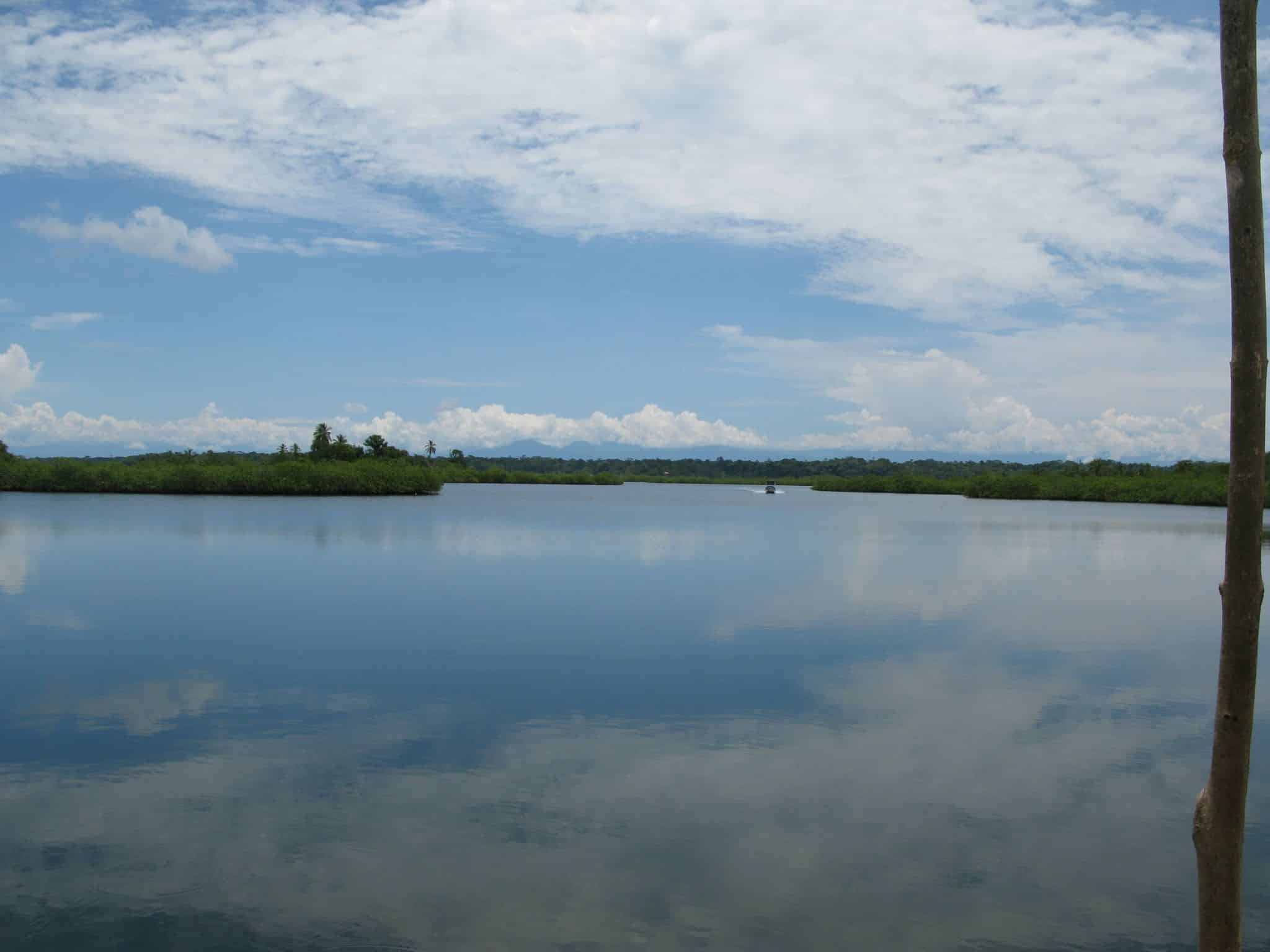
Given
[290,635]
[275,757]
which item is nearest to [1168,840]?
[275,757]

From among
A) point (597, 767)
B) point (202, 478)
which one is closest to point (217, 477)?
point (202, 478)

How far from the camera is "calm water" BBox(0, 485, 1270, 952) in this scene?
7285 mm

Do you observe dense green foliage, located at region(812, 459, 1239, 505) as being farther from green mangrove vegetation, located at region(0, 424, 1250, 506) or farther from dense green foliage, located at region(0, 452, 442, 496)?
dense green foliage, located at region(0, 452, 442, 496)

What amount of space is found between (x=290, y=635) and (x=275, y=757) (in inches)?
305

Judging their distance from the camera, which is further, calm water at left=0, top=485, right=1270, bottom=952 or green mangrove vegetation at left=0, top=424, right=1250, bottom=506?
green mangrove vegetation at left=0, top=424, right=1250, bottom=506

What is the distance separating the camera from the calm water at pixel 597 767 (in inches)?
287

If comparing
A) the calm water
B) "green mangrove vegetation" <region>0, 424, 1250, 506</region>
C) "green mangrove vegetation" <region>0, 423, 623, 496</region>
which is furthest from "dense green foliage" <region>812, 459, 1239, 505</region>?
the calm water

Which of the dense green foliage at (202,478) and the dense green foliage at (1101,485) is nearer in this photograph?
the dense green foliage at (202,478)

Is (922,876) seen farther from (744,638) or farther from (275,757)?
(744,638)

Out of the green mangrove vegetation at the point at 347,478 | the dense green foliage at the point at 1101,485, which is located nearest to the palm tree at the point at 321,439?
the green mangrove vegetation at the point at 347,478

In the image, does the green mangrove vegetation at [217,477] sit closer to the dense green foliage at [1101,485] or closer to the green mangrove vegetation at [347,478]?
the green mangrove vegetation at [347,478]

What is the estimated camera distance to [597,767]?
10523 mm

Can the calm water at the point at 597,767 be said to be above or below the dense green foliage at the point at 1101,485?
below

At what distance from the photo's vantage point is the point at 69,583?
80.2ft
